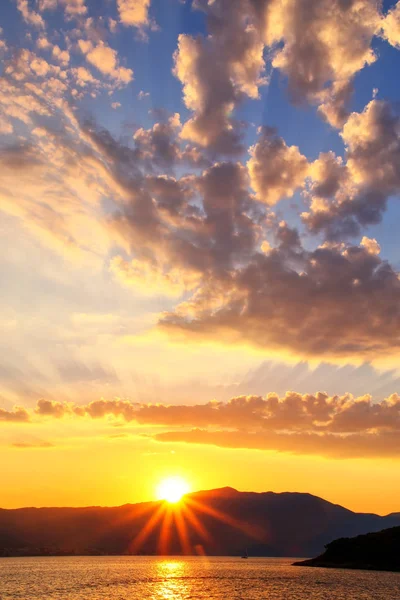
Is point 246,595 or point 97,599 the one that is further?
point 246,595

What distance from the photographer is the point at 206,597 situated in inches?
5059

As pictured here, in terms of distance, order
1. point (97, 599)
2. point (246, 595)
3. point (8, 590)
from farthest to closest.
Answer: point (8, 590), point (246, 595), point (97, 599)

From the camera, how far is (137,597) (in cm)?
12725

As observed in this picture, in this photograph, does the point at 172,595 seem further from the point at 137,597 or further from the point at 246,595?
the point at 246,595

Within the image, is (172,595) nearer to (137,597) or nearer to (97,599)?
(137,597)

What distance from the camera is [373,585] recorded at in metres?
152

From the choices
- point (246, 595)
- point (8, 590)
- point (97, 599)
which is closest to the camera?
point (97, 599)

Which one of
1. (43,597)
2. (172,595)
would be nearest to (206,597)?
(172,595)

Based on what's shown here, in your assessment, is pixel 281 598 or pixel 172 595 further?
pixel 172 595

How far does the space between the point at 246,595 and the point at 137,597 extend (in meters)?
29.1

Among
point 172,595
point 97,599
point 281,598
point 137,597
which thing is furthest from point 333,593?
point 97,599

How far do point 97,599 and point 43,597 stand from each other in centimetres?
1564

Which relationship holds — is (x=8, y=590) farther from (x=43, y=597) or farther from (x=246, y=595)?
(x=246, y=595)

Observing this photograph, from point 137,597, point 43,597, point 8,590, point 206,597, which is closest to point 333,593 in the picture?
point 206,597
